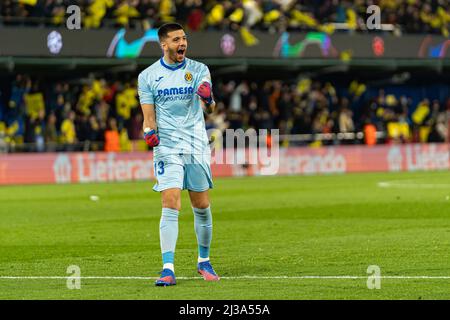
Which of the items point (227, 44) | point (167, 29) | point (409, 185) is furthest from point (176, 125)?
point (227, 44)

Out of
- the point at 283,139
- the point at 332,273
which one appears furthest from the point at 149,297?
the point at 283,139

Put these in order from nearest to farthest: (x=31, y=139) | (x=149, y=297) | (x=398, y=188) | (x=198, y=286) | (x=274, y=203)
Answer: (x=149, y=297), (x=198, y=286), (x=274, y=203), (x=398, y=188), (x=31, y=139)

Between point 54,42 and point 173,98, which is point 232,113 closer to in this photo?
point 54,42

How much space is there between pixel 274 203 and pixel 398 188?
5.76 m

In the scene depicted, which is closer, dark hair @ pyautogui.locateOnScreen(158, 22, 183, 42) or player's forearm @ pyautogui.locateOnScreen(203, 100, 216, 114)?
dark hair @ pyautogui.locateOnScreen(158, 22, 183, 42)

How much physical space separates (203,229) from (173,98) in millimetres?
1305

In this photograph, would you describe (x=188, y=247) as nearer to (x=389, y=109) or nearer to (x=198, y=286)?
(x=198, y=286)

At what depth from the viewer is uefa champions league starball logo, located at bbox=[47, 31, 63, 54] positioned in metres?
36.5

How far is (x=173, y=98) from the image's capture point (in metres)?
11.0

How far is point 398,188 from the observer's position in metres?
28.5

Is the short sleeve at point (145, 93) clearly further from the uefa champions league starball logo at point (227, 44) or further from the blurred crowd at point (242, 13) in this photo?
the uefa champions league starball logo at point (227, 44)

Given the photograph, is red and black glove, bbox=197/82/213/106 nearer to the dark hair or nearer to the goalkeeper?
the goalkeeper


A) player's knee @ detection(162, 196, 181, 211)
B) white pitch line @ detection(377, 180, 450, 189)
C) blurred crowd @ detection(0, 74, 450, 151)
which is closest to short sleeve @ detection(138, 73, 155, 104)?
player's knee @ detection(162, 196, 181, 211)
